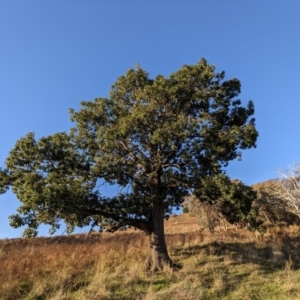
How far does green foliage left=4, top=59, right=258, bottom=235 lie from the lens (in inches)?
560

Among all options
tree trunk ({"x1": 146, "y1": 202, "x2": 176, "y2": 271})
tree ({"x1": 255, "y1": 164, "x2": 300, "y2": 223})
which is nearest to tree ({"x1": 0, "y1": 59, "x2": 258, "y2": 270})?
tree trunk ({"x1": 146, "y1": 202, "x2": 176, "y2": 271})

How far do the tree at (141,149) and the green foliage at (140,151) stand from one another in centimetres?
5

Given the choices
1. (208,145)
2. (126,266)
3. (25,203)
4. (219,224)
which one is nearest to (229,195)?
(208,145)

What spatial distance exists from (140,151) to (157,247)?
4.76m

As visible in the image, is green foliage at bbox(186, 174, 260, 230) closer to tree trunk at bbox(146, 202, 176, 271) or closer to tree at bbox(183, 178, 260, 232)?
tree at bbox(183, 178, 260, 232)

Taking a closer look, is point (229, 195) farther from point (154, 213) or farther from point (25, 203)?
point (25, 203)

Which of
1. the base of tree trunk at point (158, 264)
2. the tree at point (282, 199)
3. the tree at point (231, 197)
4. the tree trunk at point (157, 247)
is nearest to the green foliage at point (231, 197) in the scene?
the tree at point (231, 197)

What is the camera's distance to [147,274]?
567 inches

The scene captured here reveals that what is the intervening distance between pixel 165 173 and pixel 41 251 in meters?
8.36

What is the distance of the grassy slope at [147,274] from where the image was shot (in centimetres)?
1136

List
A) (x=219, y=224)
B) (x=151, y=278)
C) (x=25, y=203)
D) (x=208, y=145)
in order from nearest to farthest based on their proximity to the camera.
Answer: (x=25, y=203) → (x=151, y=278) → (x=208, y=145) → (x=219, y=224)

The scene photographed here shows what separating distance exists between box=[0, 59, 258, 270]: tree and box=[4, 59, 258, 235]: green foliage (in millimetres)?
48

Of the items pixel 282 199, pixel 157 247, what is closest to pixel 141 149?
pixel 157 247

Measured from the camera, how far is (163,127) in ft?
47.7
